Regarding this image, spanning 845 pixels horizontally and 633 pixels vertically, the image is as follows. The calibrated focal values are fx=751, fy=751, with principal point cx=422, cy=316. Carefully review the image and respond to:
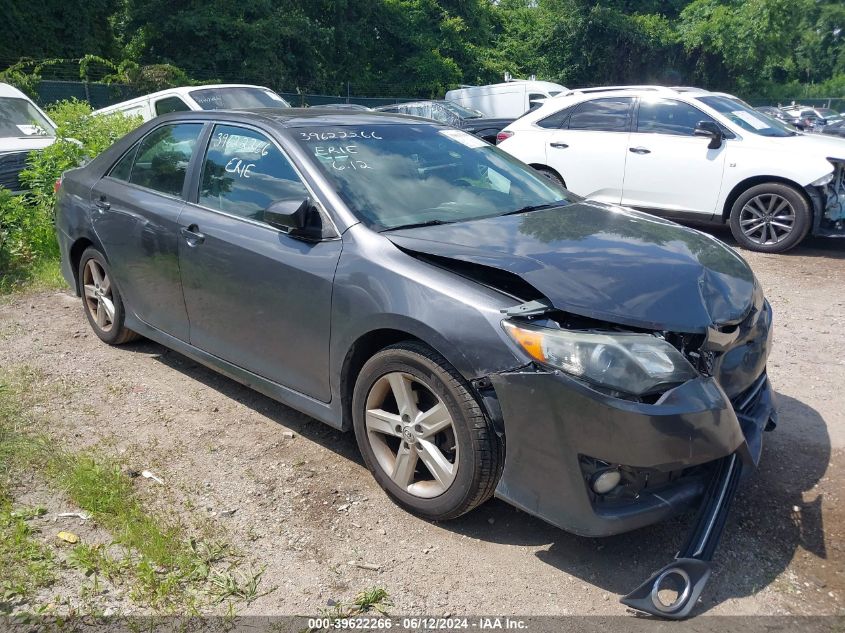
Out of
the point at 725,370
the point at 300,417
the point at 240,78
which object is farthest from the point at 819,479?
the point at 240,78

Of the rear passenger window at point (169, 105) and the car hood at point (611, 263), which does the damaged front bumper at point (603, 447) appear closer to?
the car hood at point (611, 263)

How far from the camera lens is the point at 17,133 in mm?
9078

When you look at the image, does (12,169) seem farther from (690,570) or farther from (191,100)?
(690,570)

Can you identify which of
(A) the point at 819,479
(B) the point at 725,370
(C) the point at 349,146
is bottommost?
(A) the point at 819,479

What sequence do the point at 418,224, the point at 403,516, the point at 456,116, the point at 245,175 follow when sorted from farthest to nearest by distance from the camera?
1. the point at 456,116
2. the point at 245,175
3. the point at 418,224
4. the point at 403,516

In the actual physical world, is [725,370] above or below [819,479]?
above

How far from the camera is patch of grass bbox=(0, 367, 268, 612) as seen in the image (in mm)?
2861

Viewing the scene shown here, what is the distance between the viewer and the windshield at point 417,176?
12.2ft

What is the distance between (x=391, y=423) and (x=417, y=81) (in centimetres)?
3171

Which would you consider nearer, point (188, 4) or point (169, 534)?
point (169, 534)

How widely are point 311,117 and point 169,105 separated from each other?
852cm

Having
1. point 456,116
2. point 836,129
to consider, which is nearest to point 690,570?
point 456,116

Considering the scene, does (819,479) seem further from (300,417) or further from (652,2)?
(652,2)

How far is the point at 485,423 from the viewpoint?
2.97m
